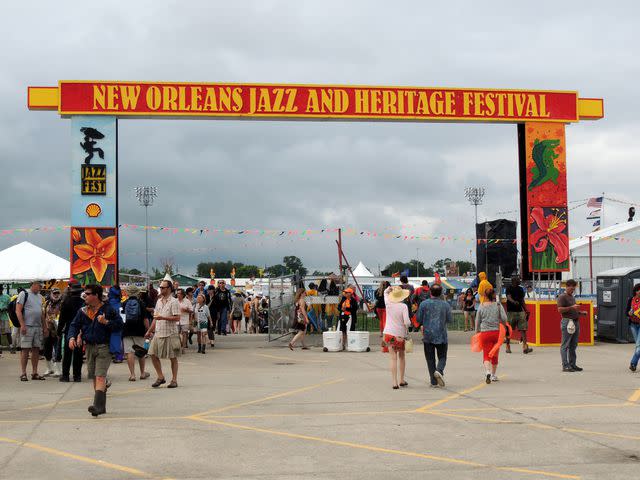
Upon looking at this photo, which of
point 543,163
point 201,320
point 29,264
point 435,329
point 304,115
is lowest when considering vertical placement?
point 201,320

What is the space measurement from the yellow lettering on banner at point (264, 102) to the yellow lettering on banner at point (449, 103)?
5111 millimetres

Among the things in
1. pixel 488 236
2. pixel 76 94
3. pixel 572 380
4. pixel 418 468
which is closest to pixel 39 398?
pixel 418 468

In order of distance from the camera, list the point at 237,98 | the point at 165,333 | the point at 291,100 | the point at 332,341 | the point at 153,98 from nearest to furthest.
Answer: the point at 165,333
the point at 332,341
the point at 153,98
the point at 237,98
the point at 291,100

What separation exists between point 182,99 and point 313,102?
12.0 ft

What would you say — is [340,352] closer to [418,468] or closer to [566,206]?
[566,206]

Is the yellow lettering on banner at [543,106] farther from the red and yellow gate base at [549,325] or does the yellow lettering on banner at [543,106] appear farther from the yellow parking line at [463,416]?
the yellow parking line at [463,416]

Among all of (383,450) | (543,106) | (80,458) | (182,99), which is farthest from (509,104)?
(80,458)

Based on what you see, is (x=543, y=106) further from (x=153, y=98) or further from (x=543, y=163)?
(x=153, y=98)

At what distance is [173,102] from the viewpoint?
23.2 m

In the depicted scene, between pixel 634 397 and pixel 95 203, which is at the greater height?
pixel 95 203

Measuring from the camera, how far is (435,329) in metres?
13.2

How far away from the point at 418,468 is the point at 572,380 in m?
7.57

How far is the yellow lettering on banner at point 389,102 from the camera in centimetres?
2400

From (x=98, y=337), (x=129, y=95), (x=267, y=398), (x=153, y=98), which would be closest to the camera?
(x=98, y=337)
